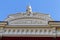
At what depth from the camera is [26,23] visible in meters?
→ 14.9

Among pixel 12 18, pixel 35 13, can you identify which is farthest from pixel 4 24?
pixel 35 13

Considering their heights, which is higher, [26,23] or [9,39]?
[26,23]

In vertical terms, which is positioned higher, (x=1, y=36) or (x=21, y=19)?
(x=21, y=19)

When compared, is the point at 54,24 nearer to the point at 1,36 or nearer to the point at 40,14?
the point at 40,14

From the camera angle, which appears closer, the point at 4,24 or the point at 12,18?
the point at 4,24

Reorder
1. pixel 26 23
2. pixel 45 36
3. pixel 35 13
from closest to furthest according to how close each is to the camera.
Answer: pixel 45 36
pixel 26 23
pixel 35 13

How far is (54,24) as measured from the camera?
46.2 feet

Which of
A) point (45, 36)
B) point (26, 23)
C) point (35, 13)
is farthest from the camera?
point (35, 13)

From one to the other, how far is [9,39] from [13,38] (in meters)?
0.27

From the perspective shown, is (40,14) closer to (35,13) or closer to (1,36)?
(35,13)

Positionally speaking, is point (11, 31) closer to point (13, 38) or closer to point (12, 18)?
point (13, 38)

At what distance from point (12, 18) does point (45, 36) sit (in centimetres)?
290

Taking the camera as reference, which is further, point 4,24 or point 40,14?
point 40,14

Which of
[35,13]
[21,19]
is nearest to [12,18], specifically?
[21,19]
